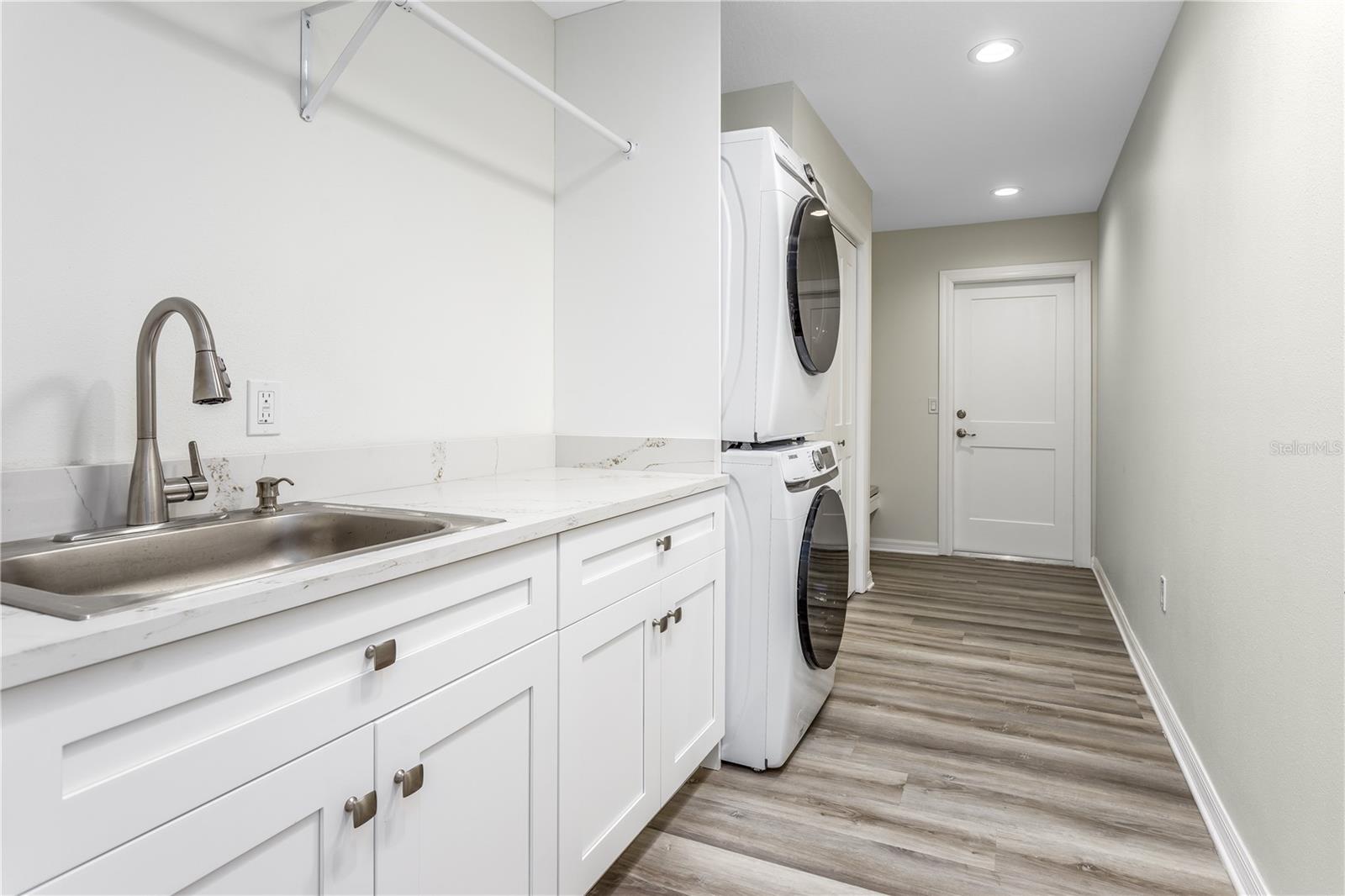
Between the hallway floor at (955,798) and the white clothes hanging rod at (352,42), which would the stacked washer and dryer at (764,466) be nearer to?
the hallway floor at (955,798)

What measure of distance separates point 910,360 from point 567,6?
12.6ft

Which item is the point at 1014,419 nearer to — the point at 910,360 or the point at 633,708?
→ the point at 910,360

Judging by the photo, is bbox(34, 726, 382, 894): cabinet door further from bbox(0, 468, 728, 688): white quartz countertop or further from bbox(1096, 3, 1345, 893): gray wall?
bbox(1096, 3, 1345, 893): gray wall

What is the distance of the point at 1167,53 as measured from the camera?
8.54 feet

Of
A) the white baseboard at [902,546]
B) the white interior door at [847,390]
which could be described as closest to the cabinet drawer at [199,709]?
the white interior door at [847,390]

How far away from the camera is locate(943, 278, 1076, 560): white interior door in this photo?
506 cm

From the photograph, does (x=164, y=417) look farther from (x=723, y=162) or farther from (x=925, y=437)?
(x=925, y=437)

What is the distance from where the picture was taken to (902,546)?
5.50m

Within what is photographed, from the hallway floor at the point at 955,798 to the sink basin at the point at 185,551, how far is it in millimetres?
972

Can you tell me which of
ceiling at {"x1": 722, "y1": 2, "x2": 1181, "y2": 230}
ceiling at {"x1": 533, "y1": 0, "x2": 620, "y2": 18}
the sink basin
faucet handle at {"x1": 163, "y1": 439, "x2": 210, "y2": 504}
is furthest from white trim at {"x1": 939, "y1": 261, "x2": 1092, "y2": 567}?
faucet handle at {"x1": 163, "y1": 439, "x2": 210, "y2": 504}

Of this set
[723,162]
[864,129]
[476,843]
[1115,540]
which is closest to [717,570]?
[476,843]

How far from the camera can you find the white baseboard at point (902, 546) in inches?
213

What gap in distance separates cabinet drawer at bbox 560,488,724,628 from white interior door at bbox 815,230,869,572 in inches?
72.2

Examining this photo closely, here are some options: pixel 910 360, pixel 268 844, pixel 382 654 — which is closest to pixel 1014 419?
pixel 910 360
